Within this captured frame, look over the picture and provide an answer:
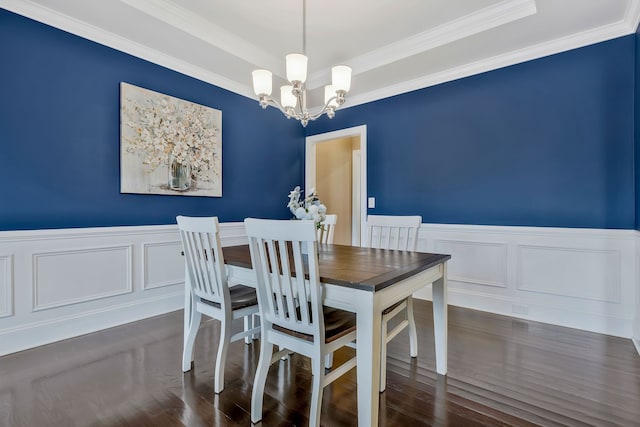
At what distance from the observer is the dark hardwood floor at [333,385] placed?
150 cm

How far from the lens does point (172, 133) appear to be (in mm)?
3062

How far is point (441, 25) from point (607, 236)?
7.58 feet

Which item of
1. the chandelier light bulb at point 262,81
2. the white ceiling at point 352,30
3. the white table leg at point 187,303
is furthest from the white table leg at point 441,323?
the white ceiling at point 352,30

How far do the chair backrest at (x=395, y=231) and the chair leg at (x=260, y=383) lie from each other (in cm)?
144

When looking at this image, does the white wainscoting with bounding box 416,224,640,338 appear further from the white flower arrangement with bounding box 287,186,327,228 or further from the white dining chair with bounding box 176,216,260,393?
the white dining chair with bounding box 176,216,260,393

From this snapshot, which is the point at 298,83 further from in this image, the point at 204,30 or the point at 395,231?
the point at 395,231

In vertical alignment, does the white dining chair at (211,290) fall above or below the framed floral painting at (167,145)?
below

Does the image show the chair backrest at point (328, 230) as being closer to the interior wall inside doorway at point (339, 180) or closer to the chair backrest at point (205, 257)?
the chair backrest at point (205, 257)

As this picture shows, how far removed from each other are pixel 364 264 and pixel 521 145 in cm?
229

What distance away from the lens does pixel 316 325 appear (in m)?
1.33

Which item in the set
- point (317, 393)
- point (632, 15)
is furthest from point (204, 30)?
point (632, 15)

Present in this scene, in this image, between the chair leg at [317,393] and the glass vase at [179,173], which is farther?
the glass vase at [179,173]

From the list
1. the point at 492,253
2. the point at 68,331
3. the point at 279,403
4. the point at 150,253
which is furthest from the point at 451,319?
the point at 68,331

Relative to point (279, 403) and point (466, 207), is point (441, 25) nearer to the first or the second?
point (466, 207)
